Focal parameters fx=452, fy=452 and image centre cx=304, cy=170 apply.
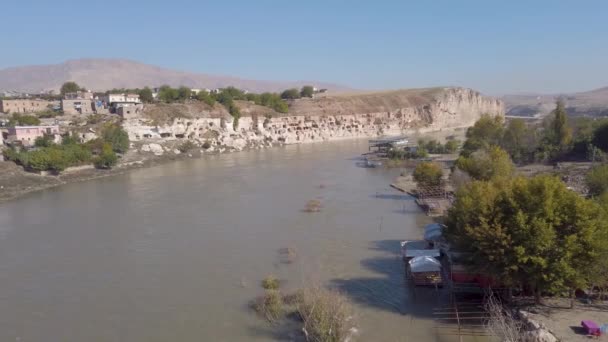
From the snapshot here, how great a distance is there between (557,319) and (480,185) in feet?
15.3

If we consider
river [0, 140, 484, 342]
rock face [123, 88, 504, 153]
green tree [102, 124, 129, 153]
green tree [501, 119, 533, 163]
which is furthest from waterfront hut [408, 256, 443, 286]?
rock face [123, 88, 504, 153]

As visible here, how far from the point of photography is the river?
10190 millimetres

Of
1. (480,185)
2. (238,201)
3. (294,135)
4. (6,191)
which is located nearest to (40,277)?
(238,201)

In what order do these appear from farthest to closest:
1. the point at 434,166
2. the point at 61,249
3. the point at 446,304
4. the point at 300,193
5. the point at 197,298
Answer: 1. the point at 300,193
2. the point at 434,166
3. the point at 61,249
4. the point at 197,298
5. the point at 446,304

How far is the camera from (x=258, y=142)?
168 ft

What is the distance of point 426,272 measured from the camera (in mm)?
11320

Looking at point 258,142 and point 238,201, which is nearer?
point 238,201

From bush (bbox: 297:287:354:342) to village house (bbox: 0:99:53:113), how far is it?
44.8m

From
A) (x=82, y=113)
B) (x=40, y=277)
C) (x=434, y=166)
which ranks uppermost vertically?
(x=82, y=113)

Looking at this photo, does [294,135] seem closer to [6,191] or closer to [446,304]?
[6,191]

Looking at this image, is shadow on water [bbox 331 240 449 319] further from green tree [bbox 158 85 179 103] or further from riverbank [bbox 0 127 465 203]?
green tree [bbox 158 85 179 103]

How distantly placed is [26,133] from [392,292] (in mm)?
32100

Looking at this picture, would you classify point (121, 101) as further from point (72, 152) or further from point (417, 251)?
point (417, 251)

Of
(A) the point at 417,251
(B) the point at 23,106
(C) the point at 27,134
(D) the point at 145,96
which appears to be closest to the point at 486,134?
(A) the point at 417,251
